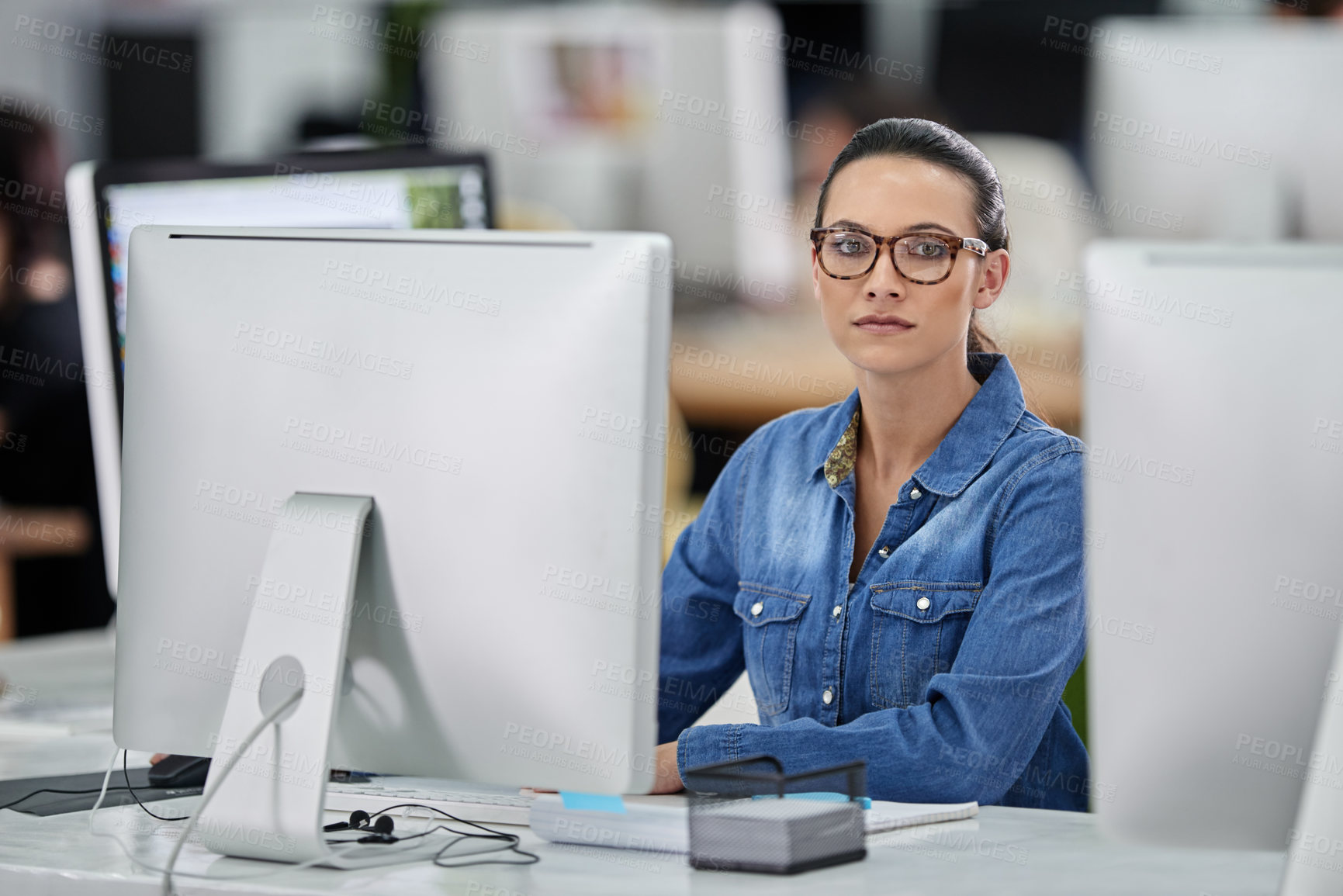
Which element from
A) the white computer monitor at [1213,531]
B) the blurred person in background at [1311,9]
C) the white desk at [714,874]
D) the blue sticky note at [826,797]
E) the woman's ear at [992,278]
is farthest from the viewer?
the blurred person in background at [1311,9]

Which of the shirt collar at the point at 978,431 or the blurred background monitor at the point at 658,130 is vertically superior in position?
the blurred background monitor at the point at 658,130

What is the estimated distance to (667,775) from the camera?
1.33 meters

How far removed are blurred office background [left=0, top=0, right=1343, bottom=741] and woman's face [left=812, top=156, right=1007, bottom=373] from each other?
10cm

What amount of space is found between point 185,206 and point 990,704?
108 centimetres

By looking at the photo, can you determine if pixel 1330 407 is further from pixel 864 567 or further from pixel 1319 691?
pixel 864 567

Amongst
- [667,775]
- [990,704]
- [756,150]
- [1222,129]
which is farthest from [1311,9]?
[667,775]

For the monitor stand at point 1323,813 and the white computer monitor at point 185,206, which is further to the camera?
the white computer monitor at point 185,206

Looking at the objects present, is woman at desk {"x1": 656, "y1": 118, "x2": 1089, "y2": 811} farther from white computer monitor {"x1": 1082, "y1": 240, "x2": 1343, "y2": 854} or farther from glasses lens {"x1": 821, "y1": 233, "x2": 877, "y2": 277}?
white computer monitor {"x1": 1082, "y1": 240, "x2": 1343, "y2": 854}

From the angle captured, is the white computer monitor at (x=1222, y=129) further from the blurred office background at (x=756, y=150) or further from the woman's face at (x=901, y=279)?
the woman's face at (x=901, y=279)

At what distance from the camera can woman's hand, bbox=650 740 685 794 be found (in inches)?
52.5

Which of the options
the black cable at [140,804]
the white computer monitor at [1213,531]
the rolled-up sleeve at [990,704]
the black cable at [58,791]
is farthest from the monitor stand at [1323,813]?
the black cable at [58,791]

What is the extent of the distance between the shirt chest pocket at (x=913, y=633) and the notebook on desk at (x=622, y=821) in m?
0.16

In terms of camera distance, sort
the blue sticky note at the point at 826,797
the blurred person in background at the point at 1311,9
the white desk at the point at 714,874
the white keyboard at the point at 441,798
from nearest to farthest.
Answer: the white desk at the point at 714,874 < the blue sticky note at the point at 826,797 < the white keyboard at the point at 441,798 < the blurred person in background at the point at 1311,9

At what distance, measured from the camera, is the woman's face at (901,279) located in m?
1.34
